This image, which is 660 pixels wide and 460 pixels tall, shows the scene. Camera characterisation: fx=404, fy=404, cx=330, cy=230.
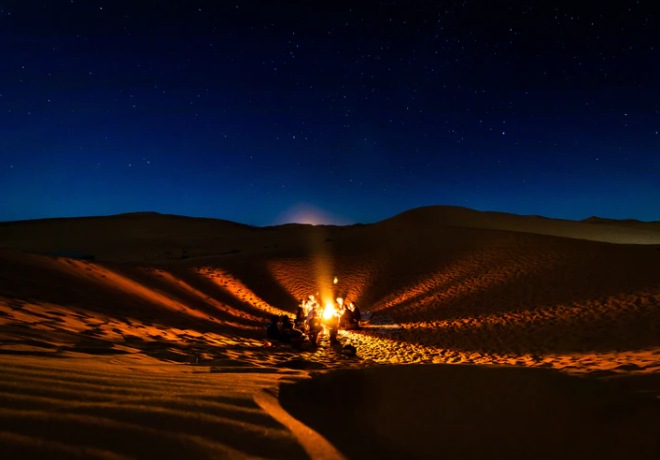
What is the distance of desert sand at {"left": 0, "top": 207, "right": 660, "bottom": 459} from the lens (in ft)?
7.93

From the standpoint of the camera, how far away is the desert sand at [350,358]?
95.2 inches

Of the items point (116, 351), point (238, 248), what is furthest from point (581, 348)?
point (238, 248)

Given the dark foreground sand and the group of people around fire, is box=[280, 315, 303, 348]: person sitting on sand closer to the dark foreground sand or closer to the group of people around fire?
the group of people around fire

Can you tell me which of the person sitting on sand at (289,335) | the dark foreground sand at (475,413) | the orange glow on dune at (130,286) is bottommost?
the person sitting on sand at (289,335)

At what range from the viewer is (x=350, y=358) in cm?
888

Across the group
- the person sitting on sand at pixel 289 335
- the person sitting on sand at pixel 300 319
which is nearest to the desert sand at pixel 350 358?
the person sitting on sand at pixel 289 335

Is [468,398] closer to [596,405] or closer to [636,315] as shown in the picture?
[596,405]

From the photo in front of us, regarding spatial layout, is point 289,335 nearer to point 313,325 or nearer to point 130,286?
point 313,325

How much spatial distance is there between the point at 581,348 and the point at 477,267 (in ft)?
36.4

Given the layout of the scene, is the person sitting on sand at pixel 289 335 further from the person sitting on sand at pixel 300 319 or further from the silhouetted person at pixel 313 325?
the person sitting on sand at pixel 300 319

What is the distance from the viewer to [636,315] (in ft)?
39.5

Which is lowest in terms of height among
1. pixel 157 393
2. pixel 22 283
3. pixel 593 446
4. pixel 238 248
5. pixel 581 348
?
pixel 581 348

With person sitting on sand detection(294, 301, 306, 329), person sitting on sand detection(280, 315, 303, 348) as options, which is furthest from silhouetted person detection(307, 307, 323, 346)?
person sitting on sand detection(294, 301, 306, 329)

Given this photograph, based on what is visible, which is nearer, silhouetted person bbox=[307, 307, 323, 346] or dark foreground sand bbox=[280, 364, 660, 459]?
dark foreground sand bbox=[280, 364, 660, 459]
